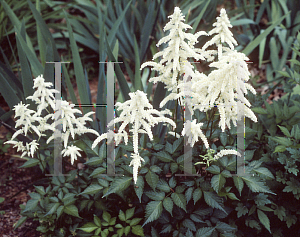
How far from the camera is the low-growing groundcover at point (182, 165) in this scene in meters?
1.23

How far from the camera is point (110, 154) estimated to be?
5.24 ft

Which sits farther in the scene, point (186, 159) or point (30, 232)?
point (30, 232)

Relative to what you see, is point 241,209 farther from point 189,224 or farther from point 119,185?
point 119,185

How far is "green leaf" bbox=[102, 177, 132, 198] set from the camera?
1.32 m

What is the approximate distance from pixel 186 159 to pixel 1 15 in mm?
2574

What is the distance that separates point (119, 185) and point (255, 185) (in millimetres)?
614

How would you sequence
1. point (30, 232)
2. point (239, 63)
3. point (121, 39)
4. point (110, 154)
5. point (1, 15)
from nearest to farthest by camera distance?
1. point (239, 63)
2. point (110, 154)
3. point (30, 232)
4. point (1, 15)
5. point (121, 39)

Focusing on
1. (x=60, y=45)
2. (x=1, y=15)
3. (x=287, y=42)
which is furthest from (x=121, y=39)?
(x=287, y=42)

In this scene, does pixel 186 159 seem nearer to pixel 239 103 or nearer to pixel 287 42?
pixel 239 103

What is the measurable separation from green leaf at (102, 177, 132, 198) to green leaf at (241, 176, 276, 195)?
0.54 meters

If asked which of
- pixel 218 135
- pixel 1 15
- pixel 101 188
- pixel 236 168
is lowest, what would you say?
pixel 101 188

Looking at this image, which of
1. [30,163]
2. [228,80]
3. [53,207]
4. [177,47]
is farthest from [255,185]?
[30,163]

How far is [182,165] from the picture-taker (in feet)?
4.63

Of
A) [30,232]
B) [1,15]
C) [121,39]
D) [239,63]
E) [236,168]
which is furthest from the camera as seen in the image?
[121,39]
